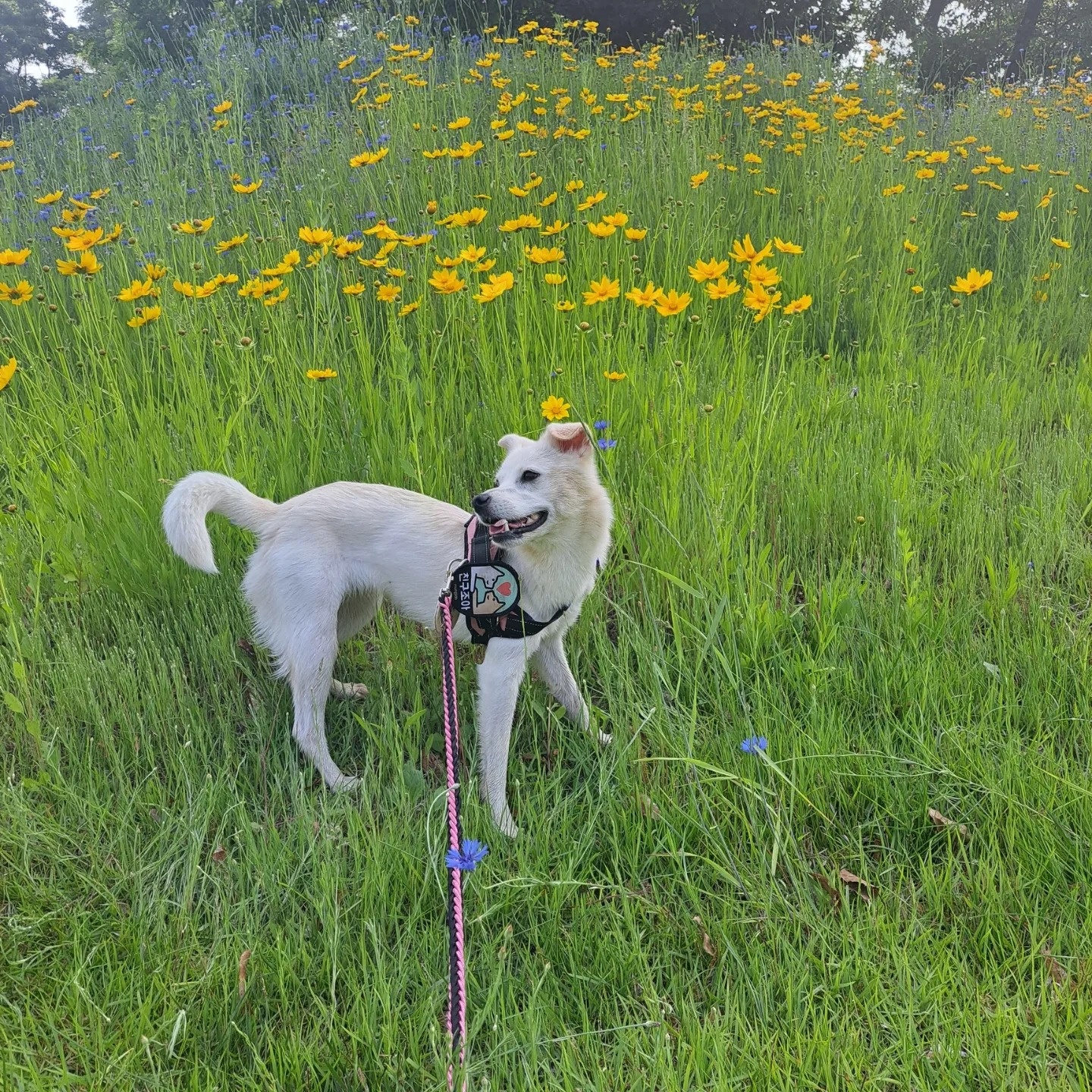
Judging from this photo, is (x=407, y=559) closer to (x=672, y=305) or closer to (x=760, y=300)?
(x=672, y=305)

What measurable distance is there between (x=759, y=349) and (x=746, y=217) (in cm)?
158

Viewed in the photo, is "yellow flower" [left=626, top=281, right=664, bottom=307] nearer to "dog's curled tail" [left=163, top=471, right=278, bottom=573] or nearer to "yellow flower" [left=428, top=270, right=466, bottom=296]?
"yellow flower" [left=428, top=270, right=466, bottom=296]

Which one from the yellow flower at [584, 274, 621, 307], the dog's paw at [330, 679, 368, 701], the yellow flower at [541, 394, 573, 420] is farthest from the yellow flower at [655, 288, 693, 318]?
the dog's paw at [330, 679, 368, 701]

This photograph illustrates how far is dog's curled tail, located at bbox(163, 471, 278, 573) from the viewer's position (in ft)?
7.07

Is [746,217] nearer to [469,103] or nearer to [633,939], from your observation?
[469,103]

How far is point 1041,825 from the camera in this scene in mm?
1791

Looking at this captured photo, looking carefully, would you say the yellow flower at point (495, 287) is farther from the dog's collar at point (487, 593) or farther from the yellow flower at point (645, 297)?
the dog's collar at point (487, 593)

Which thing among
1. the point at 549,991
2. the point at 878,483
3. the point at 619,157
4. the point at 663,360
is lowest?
the point at 549,991

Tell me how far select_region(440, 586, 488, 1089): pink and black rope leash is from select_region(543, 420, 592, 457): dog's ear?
48 cm

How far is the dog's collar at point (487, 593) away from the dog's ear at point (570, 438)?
29 cm

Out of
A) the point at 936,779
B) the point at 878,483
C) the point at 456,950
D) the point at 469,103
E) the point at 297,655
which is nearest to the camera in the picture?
the point at 456,950

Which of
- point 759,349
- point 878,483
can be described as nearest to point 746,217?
point 759,349

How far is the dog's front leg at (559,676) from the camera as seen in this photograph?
238 centimetres

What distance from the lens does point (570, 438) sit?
214 centimetres
